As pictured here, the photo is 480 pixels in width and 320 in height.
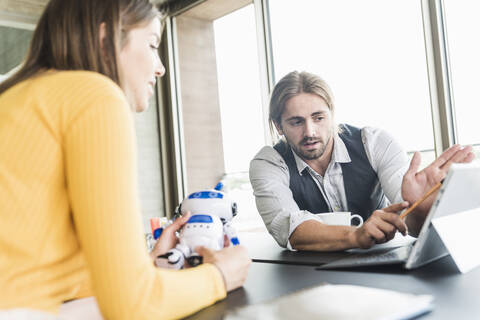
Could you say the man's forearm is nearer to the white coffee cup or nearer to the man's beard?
the white coffee cup

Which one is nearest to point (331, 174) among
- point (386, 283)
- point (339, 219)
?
point (339, 219)

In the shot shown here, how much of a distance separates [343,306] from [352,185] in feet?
3.84

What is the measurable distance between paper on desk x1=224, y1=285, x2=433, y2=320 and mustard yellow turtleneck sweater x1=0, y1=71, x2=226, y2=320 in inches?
5.7

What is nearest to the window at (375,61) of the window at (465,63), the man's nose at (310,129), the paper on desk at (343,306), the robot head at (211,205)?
the window at (465,63)

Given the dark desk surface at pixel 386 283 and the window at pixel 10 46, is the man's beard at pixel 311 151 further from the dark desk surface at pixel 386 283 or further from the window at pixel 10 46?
the window at pixel 10 46

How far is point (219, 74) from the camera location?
3908mm

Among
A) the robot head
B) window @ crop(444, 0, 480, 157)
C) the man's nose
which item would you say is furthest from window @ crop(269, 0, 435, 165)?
the robot head

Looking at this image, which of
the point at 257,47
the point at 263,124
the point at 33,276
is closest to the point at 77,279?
the point at 33,276

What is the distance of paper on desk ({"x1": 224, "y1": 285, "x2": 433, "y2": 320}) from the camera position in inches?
21.1

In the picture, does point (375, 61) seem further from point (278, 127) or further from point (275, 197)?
point (275, 197)

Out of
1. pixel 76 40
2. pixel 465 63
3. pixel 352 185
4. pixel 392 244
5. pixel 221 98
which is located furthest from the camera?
pixel 221 98

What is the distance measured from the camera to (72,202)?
604 millimetres

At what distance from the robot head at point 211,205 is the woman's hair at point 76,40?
35cm

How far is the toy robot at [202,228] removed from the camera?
88 centimetres
